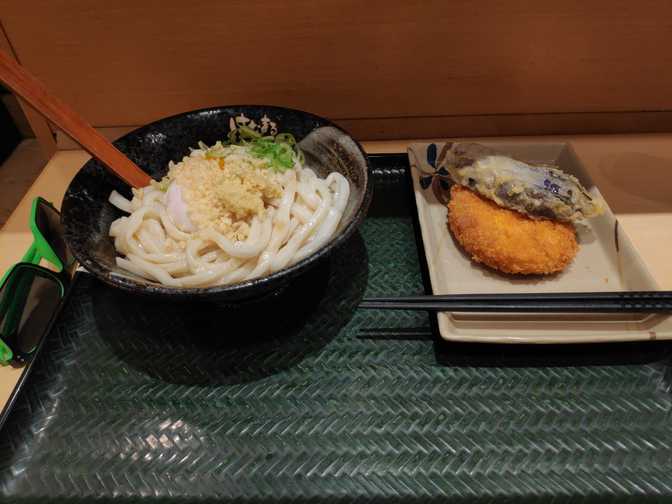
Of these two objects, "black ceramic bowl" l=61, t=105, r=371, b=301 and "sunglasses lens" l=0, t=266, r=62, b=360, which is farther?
"sunglasses lens" l=0, t=266, r=62, b=360

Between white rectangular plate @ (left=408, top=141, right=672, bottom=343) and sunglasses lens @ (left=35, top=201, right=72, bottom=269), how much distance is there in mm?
1063

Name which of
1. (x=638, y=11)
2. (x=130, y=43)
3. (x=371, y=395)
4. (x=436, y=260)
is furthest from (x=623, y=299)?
(x=130, y=43)

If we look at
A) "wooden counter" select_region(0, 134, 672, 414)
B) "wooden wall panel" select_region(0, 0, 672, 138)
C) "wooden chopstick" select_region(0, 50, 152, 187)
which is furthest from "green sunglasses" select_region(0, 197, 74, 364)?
"wooden wall panel" select_region(0, 0, 672, 138)

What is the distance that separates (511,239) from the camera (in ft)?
4.37

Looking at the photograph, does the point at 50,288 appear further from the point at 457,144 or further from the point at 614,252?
the point at 614,252

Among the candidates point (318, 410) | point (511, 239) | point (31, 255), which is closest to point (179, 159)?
point (31, 255)

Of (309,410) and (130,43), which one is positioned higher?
(130,43)

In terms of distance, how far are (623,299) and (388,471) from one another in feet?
2.33

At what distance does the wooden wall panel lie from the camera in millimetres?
1454

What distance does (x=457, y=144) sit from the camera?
5.17 feet

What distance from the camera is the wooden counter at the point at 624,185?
1418 millimetres

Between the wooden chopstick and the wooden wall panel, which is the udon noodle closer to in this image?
the wooden chopstick

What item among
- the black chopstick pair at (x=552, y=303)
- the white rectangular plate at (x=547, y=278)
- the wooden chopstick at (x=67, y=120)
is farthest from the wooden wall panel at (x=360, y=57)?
the black chopstick pair at (x=552, y=303)

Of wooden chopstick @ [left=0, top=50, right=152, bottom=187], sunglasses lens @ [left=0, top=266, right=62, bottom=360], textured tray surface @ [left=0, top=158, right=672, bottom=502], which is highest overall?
wooden chopstick @ [left=0, top=50, right=152, bottom=187]
